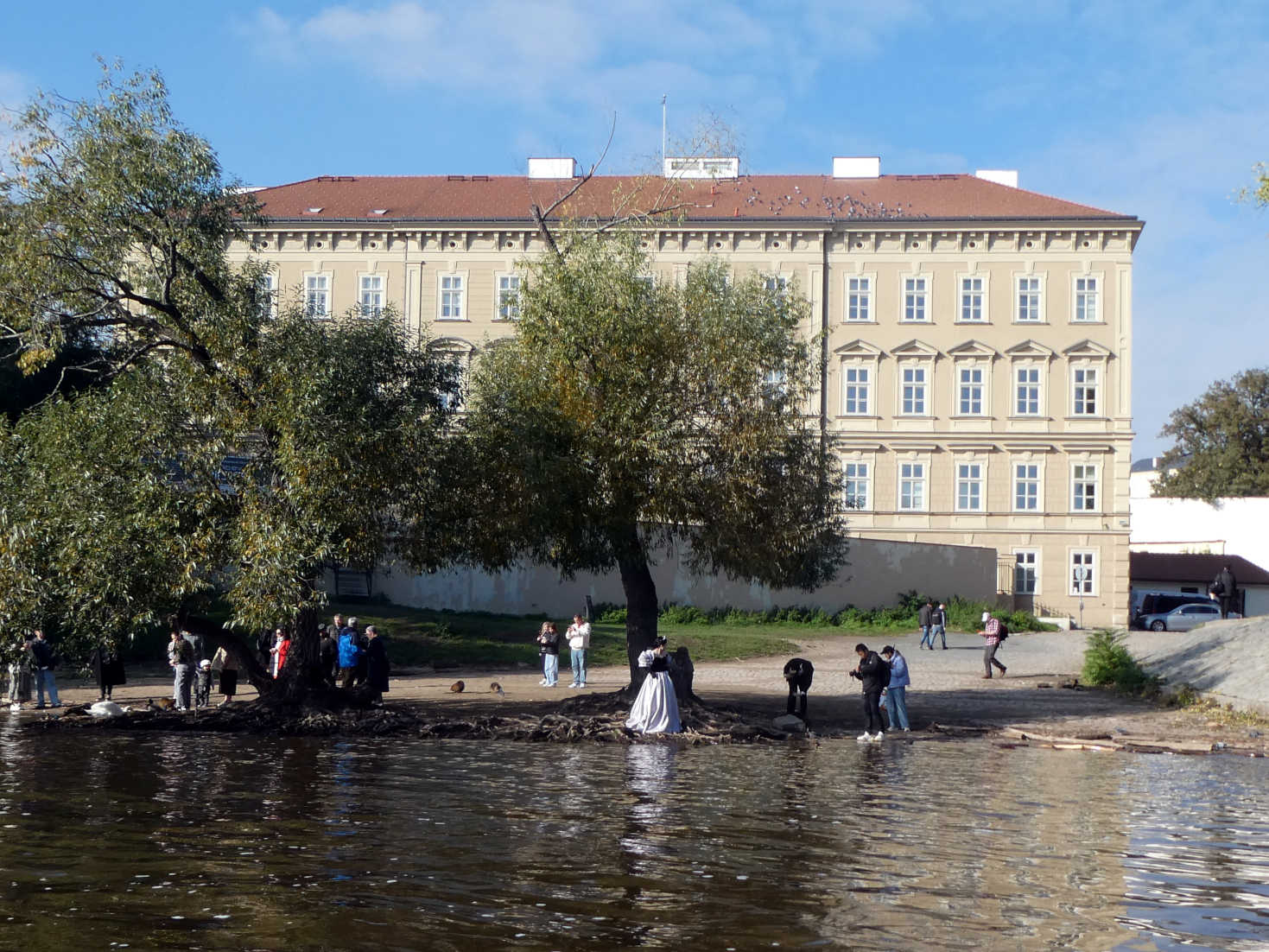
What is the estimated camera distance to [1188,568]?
66.2 m

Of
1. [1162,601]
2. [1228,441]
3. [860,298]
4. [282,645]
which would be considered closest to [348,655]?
[282,645]

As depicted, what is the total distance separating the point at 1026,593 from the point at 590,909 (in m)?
45.7

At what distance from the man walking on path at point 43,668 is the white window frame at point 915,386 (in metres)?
36.2

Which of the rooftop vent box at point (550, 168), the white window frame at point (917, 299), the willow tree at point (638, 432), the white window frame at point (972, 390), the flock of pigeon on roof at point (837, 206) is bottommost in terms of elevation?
the willow tree at point (638, 432)

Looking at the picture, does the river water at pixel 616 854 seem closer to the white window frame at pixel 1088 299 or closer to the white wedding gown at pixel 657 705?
the white wedding gown at pixel 657 705

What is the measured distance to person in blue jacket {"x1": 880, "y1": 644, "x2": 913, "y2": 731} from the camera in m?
23.7

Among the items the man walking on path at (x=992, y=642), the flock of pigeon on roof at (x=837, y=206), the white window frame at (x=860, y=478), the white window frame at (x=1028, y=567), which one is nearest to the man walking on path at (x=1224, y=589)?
the white window frame at (x=1028, y=567)

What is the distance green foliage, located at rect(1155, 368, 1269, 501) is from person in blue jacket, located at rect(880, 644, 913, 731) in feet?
209

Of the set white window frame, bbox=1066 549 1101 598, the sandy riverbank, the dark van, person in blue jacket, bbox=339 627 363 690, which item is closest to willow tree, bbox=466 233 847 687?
the sandy riverbank

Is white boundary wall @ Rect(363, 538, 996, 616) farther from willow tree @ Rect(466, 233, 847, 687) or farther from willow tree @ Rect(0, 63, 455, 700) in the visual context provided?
willow tree @ Rect(0, 63, 455, 700)

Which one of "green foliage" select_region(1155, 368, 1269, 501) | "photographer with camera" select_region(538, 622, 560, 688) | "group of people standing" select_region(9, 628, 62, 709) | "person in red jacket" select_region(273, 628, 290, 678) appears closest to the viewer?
"group of people standing" select_region(9, 628, 62, 709)

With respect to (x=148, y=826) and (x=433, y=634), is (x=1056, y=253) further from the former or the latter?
(x=148, y=826)

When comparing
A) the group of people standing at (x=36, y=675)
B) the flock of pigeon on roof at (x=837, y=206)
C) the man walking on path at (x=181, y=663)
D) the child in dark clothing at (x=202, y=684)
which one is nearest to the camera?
the man walking on path at (x=181, y=663)

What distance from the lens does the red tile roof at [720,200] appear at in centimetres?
5438
